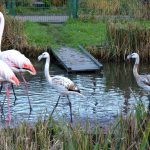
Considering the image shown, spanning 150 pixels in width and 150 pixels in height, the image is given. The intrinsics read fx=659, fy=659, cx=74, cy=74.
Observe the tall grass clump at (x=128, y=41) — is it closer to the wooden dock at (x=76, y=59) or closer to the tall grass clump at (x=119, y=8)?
the wooden dock at (x=76, y=59)

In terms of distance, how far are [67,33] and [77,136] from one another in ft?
43.4

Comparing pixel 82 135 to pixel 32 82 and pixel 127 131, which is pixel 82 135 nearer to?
pixel 127 131

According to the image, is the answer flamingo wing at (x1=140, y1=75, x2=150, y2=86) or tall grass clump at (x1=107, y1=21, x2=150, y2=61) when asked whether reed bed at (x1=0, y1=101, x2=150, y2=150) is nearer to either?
flamingo wing at (x1=140, y1=75, x2=150, y2=86)

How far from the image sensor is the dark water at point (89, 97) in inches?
436

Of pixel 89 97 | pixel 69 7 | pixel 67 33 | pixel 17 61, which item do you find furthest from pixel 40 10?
pixel 17 61

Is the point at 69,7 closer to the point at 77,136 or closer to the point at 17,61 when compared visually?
the point at 17,61

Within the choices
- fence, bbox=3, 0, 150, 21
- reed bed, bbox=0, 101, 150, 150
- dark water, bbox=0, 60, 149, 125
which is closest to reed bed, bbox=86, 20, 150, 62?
dark water, bbox=0, 60, 149, 125

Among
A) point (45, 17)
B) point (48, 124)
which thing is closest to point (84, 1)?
point (45, 17)

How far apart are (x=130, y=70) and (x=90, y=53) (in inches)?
62.8

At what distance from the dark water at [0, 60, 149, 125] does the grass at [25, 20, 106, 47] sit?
2.48m

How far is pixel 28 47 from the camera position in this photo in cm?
1725

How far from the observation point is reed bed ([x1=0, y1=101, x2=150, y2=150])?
23.6 ft

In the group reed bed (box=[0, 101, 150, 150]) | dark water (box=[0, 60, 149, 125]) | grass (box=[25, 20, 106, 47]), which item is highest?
reed bed (box=[0, 101, 150, 150])

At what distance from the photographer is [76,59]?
54.9 ft
